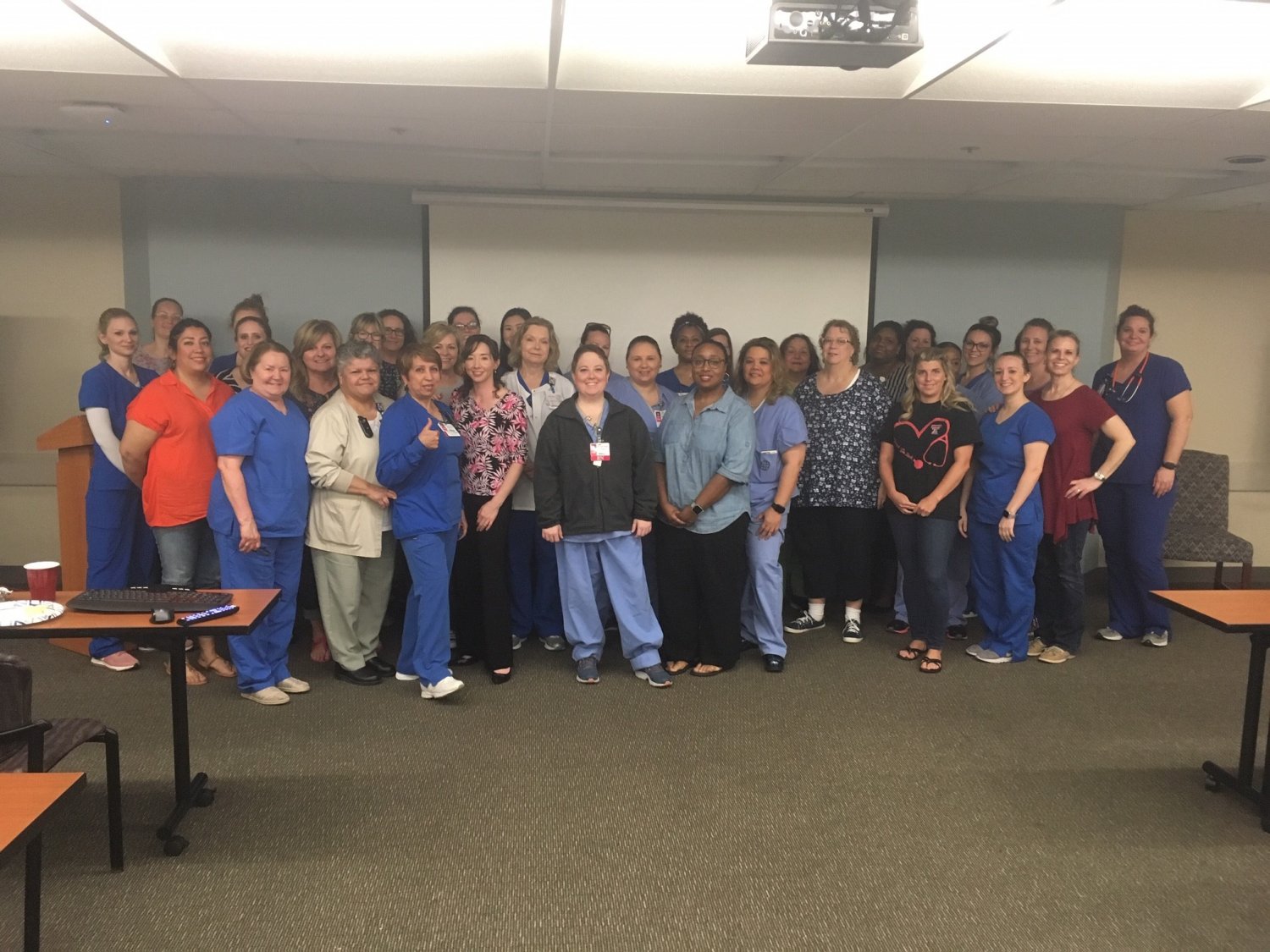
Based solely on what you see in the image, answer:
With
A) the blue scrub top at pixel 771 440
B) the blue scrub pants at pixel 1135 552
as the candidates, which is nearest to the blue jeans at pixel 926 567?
the blue scrub top at pixel 771 440

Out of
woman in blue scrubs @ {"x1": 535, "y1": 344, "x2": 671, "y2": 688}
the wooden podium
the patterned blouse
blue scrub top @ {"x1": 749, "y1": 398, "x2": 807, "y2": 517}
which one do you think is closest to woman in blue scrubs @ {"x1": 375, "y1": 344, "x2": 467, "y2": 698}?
the patterned blouse

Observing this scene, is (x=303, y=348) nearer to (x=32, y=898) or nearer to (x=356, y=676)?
(x=356, y=676)

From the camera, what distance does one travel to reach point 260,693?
3674 mm

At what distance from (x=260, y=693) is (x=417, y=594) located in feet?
2.45

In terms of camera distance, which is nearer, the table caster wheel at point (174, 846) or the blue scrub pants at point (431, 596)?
the table caster wheel at point (174, 846)

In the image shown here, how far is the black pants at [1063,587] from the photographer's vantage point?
4.32 m

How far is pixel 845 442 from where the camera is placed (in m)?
4.39

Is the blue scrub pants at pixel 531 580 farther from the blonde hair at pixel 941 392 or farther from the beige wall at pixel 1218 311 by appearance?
the beige wall at pixel 1218 311

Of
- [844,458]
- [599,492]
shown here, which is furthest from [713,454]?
[844,458]

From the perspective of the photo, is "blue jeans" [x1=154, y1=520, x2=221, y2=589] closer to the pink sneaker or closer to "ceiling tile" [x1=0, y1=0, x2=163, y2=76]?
the pink sneaker

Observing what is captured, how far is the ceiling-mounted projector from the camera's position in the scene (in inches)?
97.7

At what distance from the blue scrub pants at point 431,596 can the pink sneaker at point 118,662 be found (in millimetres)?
1374

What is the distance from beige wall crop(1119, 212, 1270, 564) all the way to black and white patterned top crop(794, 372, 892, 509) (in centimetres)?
277

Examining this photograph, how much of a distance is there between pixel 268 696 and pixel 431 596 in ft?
2.55
